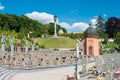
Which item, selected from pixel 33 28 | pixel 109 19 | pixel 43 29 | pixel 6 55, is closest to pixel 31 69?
pixel 6 55

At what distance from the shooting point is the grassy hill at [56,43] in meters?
80.6

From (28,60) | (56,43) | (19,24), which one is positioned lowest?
(28,60)

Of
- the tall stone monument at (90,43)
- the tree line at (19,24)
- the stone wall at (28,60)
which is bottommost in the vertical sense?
the stone wall at (28,60)

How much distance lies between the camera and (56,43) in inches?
3317

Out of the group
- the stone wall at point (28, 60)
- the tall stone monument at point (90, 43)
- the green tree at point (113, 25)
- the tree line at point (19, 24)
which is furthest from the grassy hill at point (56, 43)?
the stone wall at point (28, 60)

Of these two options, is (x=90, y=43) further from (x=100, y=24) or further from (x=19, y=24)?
(x=19, y=24)

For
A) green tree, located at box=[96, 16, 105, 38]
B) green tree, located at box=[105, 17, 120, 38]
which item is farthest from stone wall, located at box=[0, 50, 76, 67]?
green tree, located at box=[96, 16, 105, 38]

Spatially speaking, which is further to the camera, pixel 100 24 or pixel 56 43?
pixel 100 24

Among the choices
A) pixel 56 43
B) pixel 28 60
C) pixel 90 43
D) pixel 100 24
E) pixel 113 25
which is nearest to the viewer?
pixel 28 60

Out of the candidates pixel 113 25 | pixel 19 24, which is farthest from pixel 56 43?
pixel 19 24

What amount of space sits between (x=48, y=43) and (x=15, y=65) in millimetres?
57461

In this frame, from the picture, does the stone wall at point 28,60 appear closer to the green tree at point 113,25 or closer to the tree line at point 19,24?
the green tree at point 113,25

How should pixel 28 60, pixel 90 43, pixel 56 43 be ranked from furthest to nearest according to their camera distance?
pixel 56 43
pixel 90 43
pixel 28 60

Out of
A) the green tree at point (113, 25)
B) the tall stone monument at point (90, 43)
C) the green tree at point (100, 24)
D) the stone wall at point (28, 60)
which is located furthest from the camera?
the green tree at point (100, 24)
